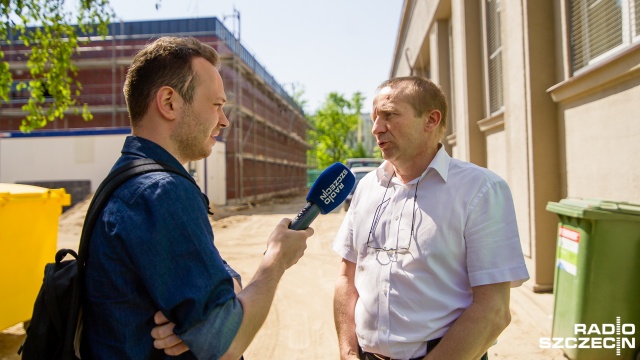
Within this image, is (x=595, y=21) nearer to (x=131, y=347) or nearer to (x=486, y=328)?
(x=486, y=328)

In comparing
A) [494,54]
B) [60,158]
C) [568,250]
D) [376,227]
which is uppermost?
[494,54]

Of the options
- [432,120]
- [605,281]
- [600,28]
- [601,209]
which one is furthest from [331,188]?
[600,28]

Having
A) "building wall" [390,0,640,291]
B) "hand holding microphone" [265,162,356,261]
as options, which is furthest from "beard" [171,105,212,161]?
"building wall" [390,0,640,291]

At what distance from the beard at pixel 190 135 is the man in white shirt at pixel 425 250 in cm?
105

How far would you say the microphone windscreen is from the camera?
1929 millimetres

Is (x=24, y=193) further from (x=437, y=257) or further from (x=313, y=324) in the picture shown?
(x=437, y=257)

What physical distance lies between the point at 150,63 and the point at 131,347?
0.88 meters

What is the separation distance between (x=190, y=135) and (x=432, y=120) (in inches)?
50.8

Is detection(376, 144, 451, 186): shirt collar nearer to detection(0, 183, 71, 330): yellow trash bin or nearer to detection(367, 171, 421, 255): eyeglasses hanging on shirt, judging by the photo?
detection(367, 171, 421, 255): eyeglasses hanging on shirt

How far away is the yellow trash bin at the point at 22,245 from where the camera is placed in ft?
14.9

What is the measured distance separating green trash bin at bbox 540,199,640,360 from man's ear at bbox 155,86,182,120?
3.20 meters

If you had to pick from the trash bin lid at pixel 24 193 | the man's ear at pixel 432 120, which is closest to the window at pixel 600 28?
the man's ear at pixel 432 120

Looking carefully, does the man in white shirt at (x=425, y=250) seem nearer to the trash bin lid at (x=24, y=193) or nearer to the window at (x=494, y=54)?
the trash bin lid at (x=24, y=193)

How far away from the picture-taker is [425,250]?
83.5 inches
